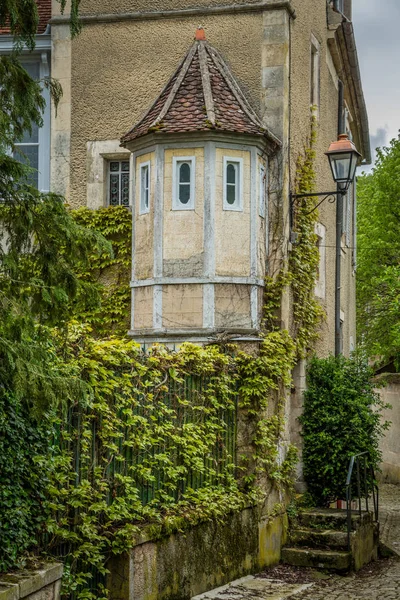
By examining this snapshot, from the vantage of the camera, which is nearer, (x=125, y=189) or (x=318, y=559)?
(x=318, y=559)

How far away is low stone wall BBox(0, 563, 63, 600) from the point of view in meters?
6.90

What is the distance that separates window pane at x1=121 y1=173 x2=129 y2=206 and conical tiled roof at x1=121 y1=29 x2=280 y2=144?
4.52 ft

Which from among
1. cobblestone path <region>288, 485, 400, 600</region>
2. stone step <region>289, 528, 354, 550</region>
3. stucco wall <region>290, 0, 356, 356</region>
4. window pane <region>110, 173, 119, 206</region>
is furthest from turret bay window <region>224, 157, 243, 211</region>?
cobblestone path <region>288, 485, 400, 600</region>

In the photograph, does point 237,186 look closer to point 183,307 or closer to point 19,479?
point 183,307

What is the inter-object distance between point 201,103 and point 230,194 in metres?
1.45

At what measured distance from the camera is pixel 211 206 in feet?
47.6

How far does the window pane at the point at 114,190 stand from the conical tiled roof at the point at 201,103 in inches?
55.5

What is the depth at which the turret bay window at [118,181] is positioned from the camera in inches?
639

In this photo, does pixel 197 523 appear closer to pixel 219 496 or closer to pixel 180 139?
pixel 219 496

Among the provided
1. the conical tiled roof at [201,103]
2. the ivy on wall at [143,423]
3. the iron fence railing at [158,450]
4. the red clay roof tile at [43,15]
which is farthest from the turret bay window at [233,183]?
the red clay roof tile at [43,15]

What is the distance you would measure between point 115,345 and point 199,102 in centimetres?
612

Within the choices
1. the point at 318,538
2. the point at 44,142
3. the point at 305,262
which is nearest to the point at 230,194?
the point at 305,262

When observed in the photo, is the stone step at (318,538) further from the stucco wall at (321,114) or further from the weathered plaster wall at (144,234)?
the stucco wall at (321,114)

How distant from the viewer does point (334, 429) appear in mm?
15586
